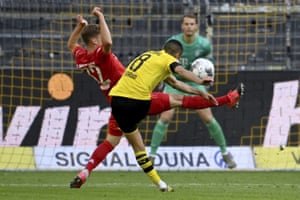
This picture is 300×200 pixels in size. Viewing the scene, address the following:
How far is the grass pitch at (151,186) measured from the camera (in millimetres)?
10336

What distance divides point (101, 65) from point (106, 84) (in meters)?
0.35

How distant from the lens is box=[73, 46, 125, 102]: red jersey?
478 inches

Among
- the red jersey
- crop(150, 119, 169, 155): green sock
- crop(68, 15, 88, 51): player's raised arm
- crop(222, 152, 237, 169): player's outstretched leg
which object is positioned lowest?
crop(222, 152, 237, 169): player's outstretched leg

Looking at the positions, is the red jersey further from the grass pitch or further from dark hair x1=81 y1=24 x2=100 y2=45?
the grass pitch

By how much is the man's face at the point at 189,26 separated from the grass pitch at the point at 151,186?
2.28 metres

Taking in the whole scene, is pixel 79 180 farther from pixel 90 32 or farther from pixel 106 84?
pixel 90 32

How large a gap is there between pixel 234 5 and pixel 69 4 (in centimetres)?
325

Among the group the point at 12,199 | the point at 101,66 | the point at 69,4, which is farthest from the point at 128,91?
the point at 69,4

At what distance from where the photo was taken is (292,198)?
32.9 ft

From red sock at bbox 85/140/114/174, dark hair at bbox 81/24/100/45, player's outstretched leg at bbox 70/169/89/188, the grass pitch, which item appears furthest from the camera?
dark hair at bbox 81/24/100/45

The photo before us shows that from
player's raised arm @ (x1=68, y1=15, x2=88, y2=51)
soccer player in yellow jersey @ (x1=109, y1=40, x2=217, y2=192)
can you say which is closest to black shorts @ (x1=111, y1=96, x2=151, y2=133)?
soccer player in yellow jersey @ (x1=109, y1=40, x2=217, y2=192)

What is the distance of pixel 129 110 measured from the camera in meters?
11.1

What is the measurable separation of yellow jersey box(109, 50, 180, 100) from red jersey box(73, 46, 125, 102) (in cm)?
104

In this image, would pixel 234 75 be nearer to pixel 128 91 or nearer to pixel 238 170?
pixel 238 170
